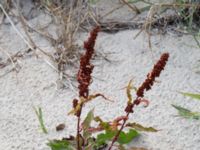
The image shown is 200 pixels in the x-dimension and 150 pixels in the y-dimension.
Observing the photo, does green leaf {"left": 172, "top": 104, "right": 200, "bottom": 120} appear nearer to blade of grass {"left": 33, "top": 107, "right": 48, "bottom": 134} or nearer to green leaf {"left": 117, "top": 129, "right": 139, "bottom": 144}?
green leaf {"left": 117, "top": 129, "right": 139, "bottom": 144}

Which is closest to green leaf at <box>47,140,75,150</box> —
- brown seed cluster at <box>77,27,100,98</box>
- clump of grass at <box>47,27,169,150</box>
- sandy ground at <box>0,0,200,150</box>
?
clump of grass at <box>47,27,169,150</box>

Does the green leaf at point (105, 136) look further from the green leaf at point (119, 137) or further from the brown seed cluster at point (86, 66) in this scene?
the brown seed cluster at point (86, 66)

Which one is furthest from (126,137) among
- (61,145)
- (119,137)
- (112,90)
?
(112,90)

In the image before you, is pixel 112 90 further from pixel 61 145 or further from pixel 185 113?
pixel 61 145

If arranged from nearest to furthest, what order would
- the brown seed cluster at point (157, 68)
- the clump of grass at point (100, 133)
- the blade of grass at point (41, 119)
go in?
the brown seed cluster at point (157, 68) < the clump of grass at point (100, 133) < the blade of grass at point (41, 119)

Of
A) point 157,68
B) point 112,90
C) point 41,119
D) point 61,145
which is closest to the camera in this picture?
point 157,68

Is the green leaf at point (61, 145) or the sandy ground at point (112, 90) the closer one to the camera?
the green leaf at point (61, 145)

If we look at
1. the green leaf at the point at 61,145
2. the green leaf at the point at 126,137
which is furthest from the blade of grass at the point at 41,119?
the green leaf at the point at 126,137

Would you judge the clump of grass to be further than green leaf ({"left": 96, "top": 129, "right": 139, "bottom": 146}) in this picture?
No
